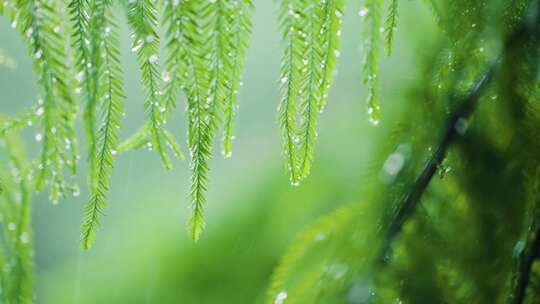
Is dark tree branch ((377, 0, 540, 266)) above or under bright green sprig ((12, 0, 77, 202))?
under

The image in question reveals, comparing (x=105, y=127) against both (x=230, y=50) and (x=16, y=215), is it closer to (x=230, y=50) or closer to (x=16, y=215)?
(x=230, y=50)

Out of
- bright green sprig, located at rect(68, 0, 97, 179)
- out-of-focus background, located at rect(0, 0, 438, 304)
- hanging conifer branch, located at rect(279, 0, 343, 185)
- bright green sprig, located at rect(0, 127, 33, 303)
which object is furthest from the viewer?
out-of-focus background, located at rect(0, 0, 438, 304)

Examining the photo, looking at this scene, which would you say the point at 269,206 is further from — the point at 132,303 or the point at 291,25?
the point at 291,25

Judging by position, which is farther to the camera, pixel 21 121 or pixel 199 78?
pixel 21 121

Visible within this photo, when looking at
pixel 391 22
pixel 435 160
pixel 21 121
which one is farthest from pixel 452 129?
pixel 21 121

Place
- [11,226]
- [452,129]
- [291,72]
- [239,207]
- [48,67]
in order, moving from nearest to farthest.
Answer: [48,67] → [291,72] → [452,129] → [11,226] → [239,207]

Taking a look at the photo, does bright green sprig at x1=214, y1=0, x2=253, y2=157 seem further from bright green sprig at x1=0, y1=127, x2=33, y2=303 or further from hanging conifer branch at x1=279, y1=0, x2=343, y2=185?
bright green sprig at x1=0, y1=127, x2=33, y2=303

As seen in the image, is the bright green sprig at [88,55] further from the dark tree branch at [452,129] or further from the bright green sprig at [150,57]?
the dark tree branch at [452,129]

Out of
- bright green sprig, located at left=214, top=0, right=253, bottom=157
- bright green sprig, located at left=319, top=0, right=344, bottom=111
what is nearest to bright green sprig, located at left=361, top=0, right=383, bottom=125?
bright green sprig, located at left=319, top=0, right=344, bottom=111

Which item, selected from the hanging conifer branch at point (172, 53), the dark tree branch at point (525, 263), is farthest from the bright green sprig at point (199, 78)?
the dark tree branch at point (525, 263)
